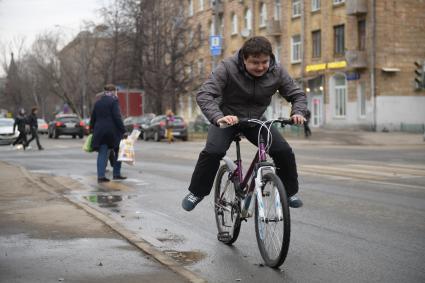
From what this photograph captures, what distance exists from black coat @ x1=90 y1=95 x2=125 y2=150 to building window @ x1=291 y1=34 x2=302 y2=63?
37.4 metres

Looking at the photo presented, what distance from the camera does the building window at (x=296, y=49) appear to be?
5028cm

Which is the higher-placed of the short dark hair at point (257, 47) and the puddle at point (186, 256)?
the short dark hair at point (257, 47)

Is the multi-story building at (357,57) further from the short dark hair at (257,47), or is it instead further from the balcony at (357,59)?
the short dark hair at (257,47)

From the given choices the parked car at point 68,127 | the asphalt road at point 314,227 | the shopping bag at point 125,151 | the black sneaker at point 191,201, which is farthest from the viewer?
the parked car at point 68,127

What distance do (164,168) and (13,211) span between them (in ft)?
27.4

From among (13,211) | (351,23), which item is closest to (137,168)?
(13,211)

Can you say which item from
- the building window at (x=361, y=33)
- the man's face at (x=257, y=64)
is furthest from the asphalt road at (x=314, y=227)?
the building window at (x=361, y=33)

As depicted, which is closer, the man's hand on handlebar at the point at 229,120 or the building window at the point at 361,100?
the man's hand on handlebar at the point at 229,120

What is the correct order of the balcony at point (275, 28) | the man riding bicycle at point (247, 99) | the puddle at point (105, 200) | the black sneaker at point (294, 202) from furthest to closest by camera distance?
the balcony at point (275, 28), the puddle at point (105, 200), the black sneaker at point (294, 202), the man riding bicycle at point (247, 99)

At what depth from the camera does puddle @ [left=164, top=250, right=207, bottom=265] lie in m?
6.22

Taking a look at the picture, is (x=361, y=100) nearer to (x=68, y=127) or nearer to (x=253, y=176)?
(x=68, y=127)

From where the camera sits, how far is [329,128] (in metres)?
46.5

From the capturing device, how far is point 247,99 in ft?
21.0

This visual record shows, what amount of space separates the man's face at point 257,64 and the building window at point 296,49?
44530mm
